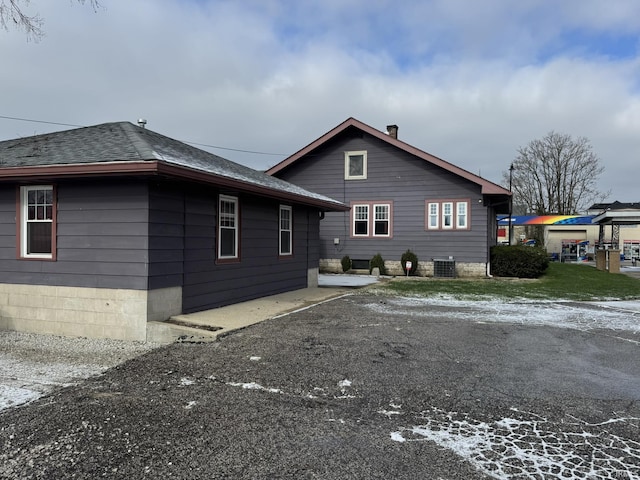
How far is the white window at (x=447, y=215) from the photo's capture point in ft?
60.2

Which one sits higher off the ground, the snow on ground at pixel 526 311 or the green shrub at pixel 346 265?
the green shrub at pixel 346 265

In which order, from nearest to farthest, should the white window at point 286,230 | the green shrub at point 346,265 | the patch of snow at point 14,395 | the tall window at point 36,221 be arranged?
the patch of snow at point 14,395
the tall window at point 36,221
the white window at point 286,230
the green shrub at point 346,265

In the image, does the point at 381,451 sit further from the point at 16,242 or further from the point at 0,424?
the point at 16,242

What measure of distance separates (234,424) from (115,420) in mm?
1037

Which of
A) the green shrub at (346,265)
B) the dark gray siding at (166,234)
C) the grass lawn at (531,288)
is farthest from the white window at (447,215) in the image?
the dark gray siding at (166,234)

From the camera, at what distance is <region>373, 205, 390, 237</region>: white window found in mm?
19375

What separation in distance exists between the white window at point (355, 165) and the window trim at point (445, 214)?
3.07m

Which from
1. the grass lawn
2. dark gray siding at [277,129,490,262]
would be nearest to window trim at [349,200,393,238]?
dark gray siding at [277,129,490,262]

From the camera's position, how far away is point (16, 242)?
309 inches

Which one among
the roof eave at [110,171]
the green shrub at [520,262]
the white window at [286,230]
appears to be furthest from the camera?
the green shrub at [520,262]

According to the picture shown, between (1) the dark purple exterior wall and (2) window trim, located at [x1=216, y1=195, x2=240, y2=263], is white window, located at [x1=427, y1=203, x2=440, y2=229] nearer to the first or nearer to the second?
(2) window trim, located at [x1=216, y1=195, x2=240, y2=263]

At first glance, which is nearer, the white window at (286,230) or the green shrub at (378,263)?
the white window at (286,230)

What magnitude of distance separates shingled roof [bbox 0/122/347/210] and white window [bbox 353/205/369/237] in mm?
10482

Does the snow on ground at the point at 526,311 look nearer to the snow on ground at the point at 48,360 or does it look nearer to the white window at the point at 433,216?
the snow on ground at the point at 48,360
